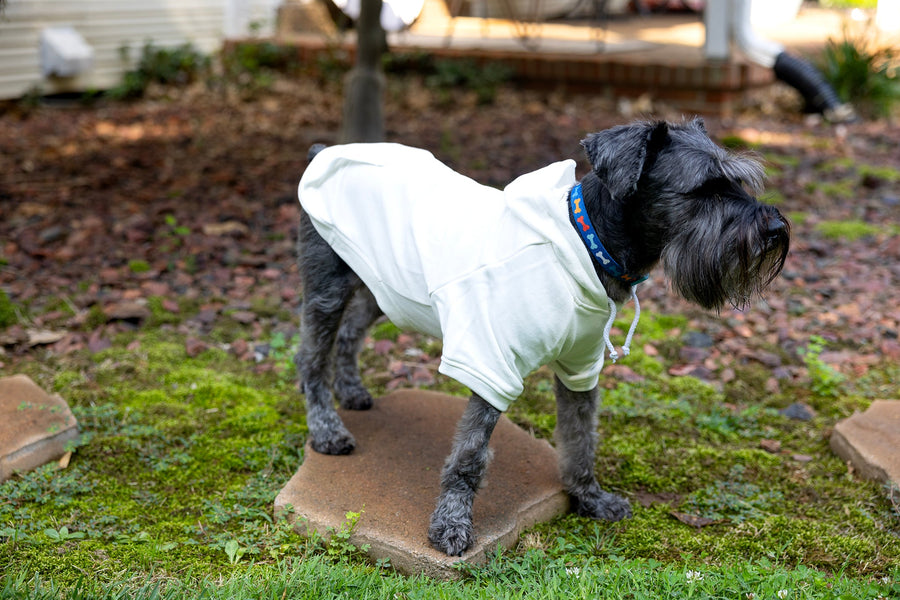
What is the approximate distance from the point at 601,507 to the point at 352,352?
159cm

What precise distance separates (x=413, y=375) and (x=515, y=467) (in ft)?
4.24

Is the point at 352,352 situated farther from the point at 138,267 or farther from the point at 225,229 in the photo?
the point at 225,229

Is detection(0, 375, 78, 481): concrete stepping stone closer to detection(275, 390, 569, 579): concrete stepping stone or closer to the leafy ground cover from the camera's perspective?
the leafy ground cover

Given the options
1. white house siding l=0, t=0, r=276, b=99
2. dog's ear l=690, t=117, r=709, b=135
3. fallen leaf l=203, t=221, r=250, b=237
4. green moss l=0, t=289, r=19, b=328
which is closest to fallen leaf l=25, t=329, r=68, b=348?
green moss l=0, t=289, r=19, b=328

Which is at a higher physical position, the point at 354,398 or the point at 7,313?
the point at 7,313

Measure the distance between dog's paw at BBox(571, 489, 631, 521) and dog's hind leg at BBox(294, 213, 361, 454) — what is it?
114cm

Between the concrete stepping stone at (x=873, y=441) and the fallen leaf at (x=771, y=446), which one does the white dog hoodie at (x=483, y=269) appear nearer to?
the fallen leaf at (x=771, y=446)

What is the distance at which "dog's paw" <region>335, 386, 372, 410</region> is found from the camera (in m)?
4.70

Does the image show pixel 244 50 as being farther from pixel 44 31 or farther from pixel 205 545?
pixel 205 545

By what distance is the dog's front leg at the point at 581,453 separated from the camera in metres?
3.91

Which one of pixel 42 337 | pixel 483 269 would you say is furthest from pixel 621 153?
pixel 42 337

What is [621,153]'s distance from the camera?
10.7 feet

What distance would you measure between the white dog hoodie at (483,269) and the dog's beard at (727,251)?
0.33m

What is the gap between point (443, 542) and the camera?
11.4 feet
